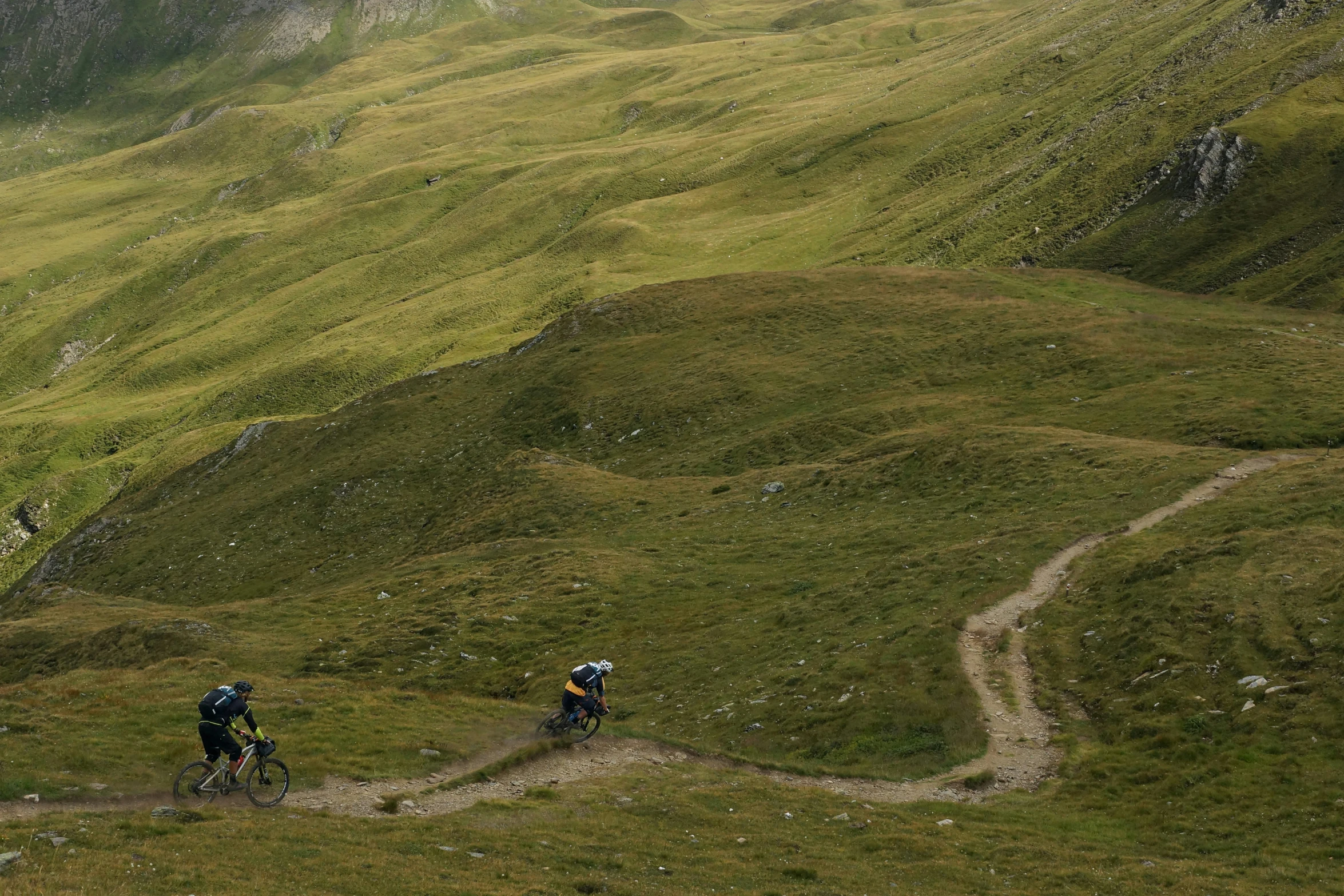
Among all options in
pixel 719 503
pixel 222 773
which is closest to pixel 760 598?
pixel 719 503

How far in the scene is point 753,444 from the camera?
208ft

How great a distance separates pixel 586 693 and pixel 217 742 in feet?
31.2

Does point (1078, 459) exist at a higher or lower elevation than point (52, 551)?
higher

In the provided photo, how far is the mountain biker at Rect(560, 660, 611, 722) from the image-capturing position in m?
27.5

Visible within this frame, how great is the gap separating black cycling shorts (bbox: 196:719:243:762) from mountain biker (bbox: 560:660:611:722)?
864cm

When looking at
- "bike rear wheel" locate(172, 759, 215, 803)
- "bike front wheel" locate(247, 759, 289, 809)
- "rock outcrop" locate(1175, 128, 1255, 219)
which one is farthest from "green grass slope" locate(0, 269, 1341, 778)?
"rock outcrop" locate(1175, 128, 1255, 219)

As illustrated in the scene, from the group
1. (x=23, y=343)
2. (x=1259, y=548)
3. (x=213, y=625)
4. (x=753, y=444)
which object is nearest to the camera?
(x=1259, y=548)

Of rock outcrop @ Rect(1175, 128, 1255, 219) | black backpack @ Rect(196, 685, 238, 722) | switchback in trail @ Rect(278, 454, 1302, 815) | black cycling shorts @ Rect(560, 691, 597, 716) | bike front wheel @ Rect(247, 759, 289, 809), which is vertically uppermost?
rock outcrop @ Rect(1175, 128, 1255, 219)

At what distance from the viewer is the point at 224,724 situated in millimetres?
22672

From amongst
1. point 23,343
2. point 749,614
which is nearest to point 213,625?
point 749,614

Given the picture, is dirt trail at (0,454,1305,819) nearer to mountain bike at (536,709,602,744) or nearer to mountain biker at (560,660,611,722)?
mountain bike at (536,709,602,744)

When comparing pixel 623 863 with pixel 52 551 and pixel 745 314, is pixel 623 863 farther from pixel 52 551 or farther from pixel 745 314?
pixel 52 551

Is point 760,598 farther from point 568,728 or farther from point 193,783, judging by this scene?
point 193,783

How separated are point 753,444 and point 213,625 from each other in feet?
109
